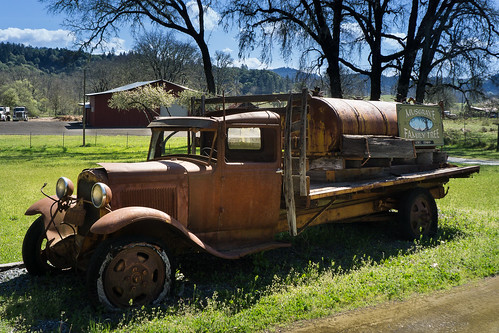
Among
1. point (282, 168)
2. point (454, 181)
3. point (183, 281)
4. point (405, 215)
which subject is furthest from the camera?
point (454, 181)

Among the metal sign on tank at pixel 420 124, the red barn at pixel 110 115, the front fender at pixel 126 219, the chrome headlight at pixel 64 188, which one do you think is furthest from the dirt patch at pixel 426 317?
the red barn at pixel 110 115

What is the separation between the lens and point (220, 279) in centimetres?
550

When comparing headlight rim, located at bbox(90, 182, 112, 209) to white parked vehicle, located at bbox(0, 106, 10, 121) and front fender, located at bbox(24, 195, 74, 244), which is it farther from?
white parked vehicle, located at bbox(0, 106, 10, 121)

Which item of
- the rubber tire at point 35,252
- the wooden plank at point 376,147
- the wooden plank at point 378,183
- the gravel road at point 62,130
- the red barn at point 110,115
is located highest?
the red barn at point 110,115

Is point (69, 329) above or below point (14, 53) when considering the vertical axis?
below

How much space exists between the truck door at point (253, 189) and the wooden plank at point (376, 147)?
163 cm

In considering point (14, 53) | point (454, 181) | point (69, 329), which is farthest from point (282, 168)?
point (14, 53)

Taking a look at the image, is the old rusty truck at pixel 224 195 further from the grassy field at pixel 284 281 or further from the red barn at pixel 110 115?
the red barn at pixel 110 115

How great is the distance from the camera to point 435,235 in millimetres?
7758

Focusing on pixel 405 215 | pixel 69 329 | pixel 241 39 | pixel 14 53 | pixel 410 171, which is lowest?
pixel 69 329

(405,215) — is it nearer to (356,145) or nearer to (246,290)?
(356,145)

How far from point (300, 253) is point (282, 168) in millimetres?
1490

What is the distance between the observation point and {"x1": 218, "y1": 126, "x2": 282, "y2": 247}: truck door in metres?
5.52

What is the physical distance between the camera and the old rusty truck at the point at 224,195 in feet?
15.1
